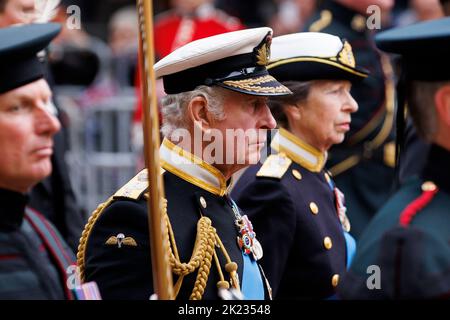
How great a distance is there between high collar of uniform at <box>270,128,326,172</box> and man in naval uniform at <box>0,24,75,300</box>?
4.62ft

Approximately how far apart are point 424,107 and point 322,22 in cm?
388

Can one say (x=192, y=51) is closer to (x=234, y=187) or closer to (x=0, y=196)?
(x=0, y=196)

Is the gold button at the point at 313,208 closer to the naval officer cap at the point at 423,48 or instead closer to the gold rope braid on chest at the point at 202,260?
the gold rope braid on chest at the point at 202,260

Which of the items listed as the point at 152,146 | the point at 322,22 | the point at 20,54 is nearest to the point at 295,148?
the point at 20,54

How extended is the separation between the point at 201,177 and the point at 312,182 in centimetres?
109

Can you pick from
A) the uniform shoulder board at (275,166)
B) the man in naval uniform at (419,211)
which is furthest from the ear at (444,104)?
the uniform shoulder board at (275,166)

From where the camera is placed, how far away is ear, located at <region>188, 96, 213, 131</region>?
4.06 meters

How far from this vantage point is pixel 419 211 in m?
3.23

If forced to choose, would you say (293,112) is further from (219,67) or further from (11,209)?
(11,209)

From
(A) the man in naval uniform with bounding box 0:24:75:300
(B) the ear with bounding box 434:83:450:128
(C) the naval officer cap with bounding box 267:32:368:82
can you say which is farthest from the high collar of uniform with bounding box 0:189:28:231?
(C) the naval officer cap with bounding box 267:32:368:82

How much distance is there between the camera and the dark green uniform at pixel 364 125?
7125 millimetres

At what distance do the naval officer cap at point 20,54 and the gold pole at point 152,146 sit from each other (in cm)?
76

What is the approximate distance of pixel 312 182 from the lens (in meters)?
5.08

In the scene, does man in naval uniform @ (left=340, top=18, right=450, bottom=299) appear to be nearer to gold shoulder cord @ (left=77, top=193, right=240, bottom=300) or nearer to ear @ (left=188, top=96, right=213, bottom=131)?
gold shoulder cord @ (left=77, top=193, right=240, bottom=300)
